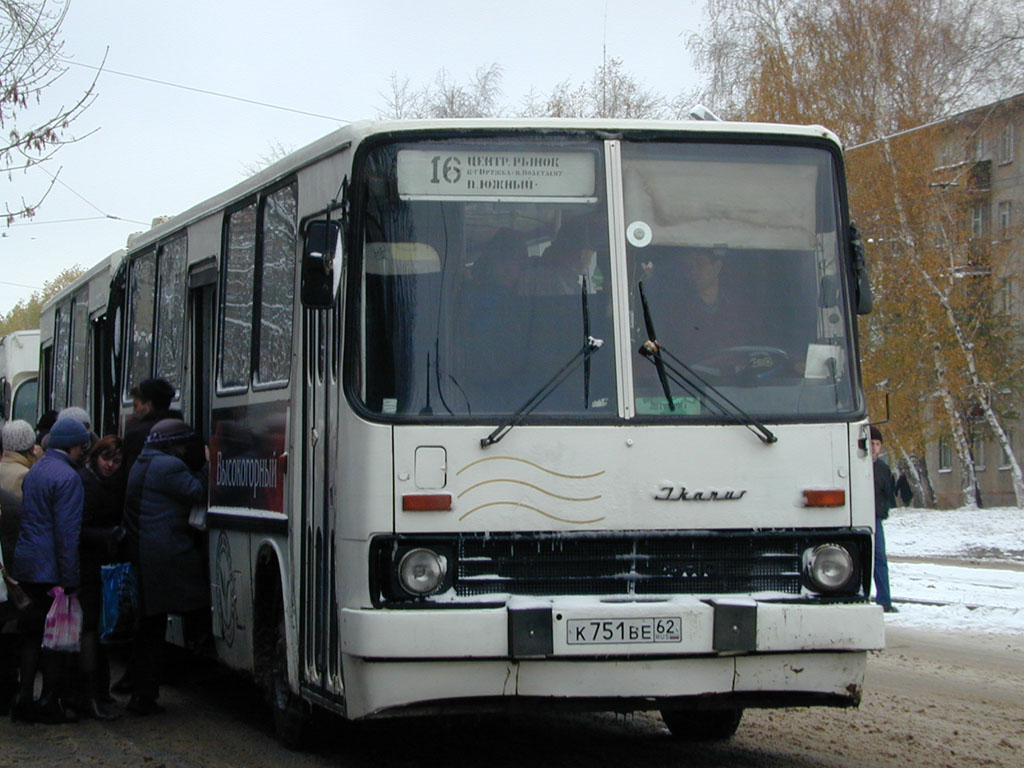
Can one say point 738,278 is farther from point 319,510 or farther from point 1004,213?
point 1004,213

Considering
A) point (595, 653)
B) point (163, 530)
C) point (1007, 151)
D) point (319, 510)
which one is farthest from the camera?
point (1007, 151)

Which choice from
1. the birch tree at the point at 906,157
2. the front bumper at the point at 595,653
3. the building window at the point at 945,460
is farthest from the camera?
the building window at the point at 945,460

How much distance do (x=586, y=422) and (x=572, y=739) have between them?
246 centimetres

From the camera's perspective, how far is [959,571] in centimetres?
2420

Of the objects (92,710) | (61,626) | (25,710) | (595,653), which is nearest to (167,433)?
(61,626)

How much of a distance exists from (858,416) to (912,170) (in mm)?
35824

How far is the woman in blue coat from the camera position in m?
10.2

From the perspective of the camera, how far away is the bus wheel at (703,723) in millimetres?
8789

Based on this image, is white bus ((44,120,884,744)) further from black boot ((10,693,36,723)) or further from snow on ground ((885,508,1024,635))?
snow on ground ((885,508,1024,635))

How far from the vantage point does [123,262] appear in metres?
14.0

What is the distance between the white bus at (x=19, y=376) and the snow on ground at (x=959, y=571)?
13.2 metres

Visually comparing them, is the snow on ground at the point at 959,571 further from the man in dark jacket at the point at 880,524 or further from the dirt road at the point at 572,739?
the dirt road at the point at 572,739

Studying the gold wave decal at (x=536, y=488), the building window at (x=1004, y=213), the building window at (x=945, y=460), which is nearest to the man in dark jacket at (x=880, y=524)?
the gold wave decal at (x=536, y=488)

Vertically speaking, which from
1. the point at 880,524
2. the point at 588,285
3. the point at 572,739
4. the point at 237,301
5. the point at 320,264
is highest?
the point at 237,301
